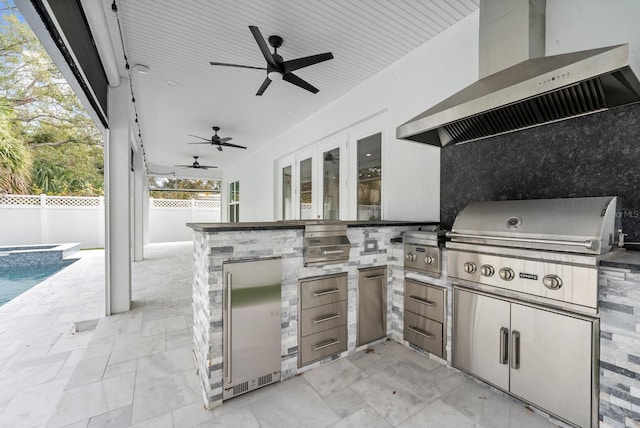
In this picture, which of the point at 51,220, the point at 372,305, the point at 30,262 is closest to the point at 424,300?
the point at 372,305

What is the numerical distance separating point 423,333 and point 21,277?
24.5 feet

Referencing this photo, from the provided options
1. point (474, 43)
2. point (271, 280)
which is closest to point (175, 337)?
point (271, 280)

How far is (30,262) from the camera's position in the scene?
244 inches

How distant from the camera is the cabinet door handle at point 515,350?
1661 mm

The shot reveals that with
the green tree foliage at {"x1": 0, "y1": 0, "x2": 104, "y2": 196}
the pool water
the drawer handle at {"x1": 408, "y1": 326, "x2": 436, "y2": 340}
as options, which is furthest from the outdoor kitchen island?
the pool water

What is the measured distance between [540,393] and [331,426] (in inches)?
48.1

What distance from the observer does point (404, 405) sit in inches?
65.7

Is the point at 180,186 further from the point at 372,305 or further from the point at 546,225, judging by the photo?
the point at 546,225

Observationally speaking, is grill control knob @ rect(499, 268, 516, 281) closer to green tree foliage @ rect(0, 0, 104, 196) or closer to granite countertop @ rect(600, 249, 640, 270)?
granite countertop @ rect(600, 249, 640, 270)

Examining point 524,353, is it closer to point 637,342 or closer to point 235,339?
point 637,342

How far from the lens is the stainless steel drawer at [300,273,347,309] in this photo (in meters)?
2.04

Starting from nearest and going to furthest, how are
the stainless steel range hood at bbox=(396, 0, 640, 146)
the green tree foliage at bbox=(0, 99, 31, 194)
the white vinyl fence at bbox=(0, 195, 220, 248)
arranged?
the stainless steel range hood at bbox=(396, 0, 640, 146), the green tree foliage at bbox=(0, 99, 31, 194), the white vinyl fence at bbox=(0, 195, 220, 248)

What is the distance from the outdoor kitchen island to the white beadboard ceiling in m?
1.97

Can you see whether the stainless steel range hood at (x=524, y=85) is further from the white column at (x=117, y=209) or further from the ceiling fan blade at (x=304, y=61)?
the white column at (x=117, y=209)
